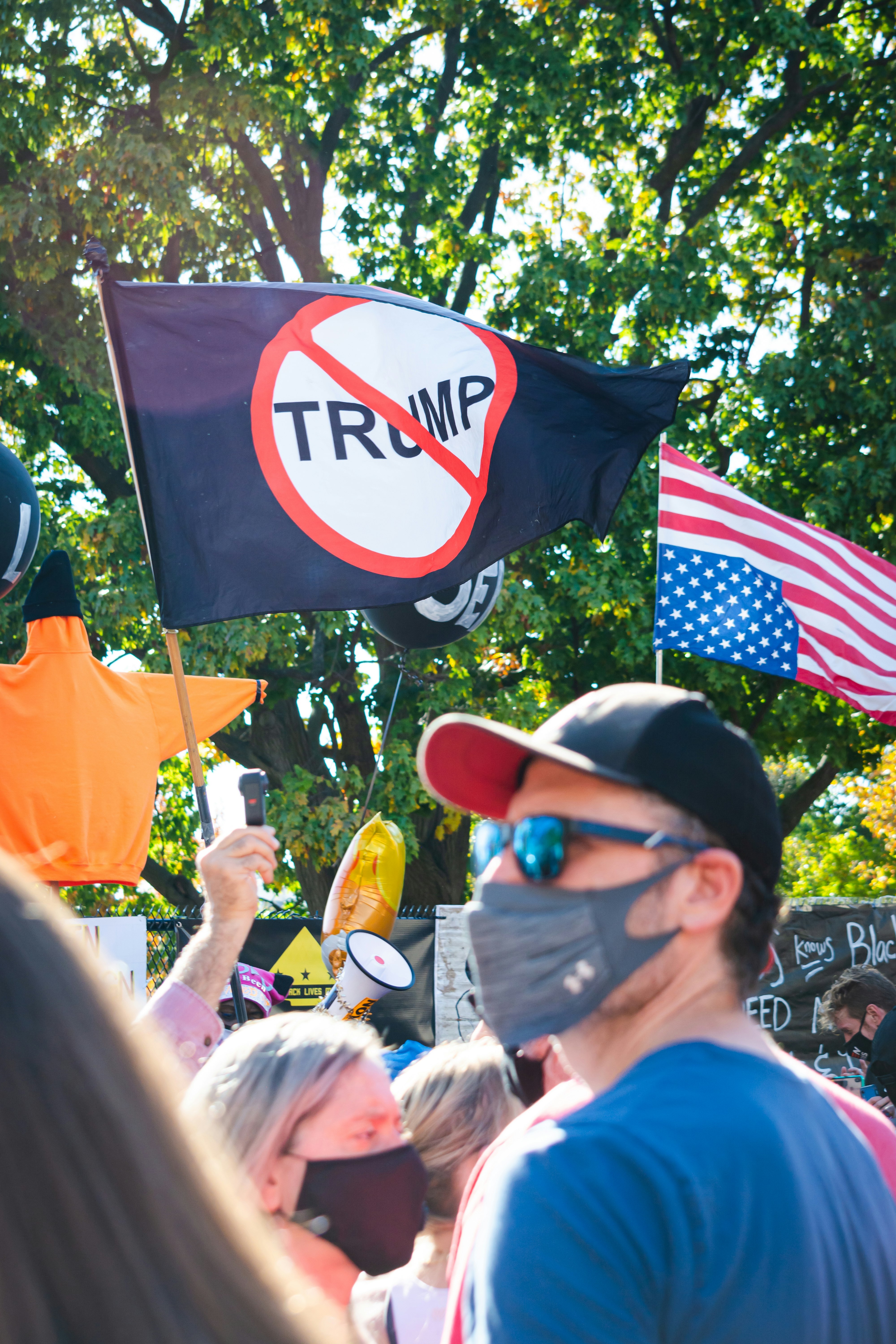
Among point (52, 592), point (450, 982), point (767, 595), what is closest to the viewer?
point (52, 592)

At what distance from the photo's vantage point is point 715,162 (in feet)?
45.0

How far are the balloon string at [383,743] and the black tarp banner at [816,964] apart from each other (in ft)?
11.5

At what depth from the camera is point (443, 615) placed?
639cm

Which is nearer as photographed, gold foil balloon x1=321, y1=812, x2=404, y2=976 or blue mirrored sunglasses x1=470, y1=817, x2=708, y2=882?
blue mirrored sunglasses x1=470, y1=817, x2=708, y2=882

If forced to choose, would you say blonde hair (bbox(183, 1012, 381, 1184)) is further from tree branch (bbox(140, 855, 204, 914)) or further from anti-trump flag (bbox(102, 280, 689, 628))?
tree branch (bbox(140, 855, 204, 914))

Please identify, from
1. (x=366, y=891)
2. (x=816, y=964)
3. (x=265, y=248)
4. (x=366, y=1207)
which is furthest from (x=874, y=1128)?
(x=265, y=248)

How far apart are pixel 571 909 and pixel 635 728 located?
22 centimetres

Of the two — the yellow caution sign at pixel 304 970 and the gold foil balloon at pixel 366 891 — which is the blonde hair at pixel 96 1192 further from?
the yellow caution sign at pixel 304 970

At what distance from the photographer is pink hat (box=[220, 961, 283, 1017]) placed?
6742 millimetres

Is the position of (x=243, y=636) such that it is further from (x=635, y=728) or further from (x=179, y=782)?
(x=635, y=728)

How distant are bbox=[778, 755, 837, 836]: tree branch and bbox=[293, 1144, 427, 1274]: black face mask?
12866mm

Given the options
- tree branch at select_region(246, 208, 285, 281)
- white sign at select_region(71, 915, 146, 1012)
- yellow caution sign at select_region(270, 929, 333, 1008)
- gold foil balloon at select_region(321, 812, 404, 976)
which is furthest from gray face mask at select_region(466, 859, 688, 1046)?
tree branch at select_region(246, 208, 285, 281)

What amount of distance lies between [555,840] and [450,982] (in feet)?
23.6

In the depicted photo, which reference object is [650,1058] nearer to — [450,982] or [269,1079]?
[269,1079]
